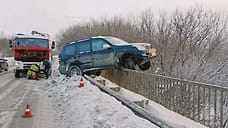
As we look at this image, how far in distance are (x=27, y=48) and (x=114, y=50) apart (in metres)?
8.24

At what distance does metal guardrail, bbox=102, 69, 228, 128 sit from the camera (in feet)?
13.2

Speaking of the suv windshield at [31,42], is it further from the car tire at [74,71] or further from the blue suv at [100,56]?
the car tire at [74,71]

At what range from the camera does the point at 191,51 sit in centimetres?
1733

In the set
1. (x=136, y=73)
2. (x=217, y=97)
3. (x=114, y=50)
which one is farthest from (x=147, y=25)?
(x=217, y=97)

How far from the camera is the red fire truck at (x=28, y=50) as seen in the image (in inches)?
549

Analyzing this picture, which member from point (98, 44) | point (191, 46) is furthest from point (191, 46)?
point (98, 44)

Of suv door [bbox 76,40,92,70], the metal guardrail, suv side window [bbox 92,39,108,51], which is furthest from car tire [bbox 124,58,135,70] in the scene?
suv door [bbox 76,40,92,70]

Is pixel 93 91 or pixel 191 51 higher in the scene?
pixel 191 51

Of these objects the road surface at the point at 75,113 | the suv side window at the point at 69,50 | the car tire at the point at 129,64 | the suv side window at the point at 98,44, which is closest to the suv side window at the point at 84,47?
the suv side window at the point at 98,44

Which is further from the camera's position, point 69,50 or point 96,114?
point 69,50

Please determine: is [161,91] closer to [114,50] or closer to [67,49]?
[114,50]

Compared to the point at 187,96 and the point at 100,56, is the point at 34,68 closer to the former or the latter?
the point at 100,56

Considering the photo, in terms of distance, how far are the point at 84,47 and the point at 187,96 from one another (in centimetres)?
581

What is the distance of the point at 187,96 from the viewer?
497 cm
